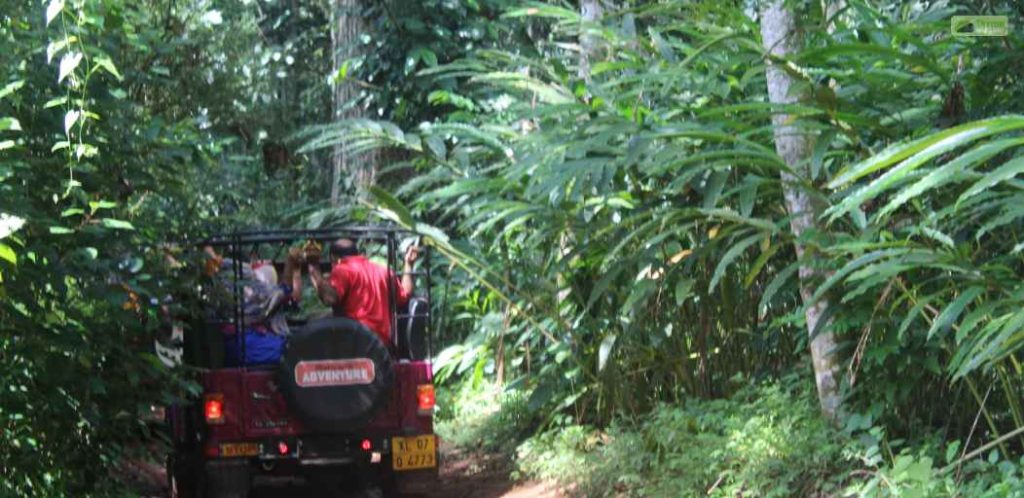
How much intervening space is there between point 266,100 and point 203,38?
434 centimetres

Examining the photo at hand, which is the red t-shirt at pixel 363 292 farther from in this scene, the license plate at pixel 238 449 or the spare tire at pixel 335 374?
the license plate at pixel 238 449

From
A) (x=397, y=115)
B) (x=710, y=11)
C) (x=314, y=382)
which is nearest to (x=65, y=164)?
(x=314, y=382)

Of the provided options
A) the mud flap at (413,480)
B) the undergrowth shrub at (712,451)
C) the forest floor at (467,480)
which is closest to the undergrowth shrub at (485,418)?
the forest floor at (467,480)

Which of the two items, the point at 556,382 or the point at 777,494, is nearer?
the point at 777,494

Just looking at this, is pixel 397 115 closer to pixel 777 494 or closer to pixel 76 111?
pixel 76 111

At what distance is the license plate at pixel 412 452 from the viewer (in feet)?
33.8

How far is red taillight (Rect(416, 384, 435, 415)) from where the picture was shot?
10.4 metres

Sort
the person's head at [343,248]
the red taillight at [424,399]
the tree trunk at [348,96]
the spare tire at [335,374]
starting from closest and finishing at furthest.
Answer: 1. the spare tire at [335,374]
2. the red taillight at [424,399]
3. the person's head at [343,248]
4. the tree trunk at [348,96]

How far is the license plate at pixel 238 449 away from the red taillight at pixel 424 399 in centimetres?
117

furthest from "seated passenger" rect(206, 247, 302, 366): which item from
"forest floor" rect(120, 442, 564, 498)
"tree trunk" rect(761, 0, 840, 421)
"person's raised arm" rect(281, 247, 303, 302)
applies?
"tree trunk" rect(761, 0, 840, 421)

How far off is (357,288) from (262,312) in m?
0.74

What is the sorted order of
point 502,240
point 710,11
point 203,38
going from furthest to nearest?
point 203,38 < point 502,240 < point 710,11

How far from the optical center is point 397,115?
1483 cm

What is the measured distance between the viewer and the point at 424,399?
10430mm
